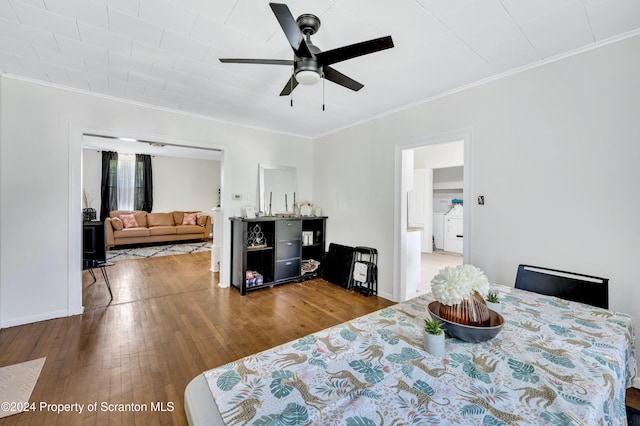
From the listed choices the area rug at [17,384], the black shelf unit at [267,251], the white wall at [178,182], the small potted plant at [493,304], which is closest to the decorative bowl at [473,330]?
the small potted plant at [493,304]

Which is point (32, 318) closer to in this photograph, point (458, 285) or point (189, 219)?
point (458, 285)

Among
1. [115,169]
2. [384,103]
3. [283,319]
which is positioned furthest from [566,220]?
[115,169]

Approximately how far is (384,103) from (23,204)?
4.12 m

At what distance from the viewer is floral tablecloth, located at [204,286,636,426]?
2.30 ft

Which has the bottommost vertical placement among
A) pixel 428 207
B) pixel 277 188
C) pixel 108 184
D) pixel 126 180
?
pixel 428 207

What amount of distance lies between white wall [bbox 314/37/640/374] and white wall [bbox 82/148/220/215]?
24.9 ft

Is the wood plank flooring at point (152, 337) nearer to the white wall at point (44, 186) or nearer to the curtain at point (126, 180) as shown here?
the white wall at point (44, 186)

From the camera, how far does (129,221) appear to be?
6961 millimetres

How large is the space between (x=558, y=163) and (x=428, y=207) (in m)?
4.60

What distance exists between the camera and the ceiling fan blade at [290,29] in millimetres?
1270

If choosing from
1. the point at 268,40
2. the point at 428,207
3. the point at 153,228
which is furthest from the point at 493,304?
the point at 153,228

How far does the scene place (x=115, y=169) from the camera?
24.5ft

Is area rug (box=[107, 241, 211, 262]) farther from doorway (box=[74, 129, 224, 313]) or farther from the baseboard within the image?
the baseboard

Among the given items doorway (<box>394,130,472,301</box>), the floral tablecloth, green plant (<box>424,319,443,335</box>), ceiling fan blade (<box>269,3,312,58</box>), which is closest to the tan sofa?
doorway (<box>394,130,472,301</box>)
